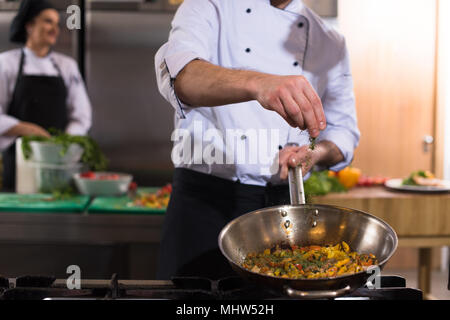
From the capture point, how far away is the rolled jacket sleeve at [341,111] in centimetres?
122

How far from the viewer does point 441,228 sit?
1.91 m

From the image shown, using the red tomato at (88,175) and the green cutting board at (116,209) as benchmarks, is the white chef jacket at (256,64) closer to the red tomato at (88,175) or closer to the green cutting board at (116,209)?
the green cutting board at (116,209)

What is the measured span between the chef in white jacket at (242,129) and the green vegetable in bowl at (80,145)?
752 millimetres

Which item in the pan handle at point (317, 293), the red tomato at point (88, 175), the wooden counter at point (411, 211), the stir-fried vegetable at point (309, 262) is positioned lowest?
the wooden counter at point (411, 211)

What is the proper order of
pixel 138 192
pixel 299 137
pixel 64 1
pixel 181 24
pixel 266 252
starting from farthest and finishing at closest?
pixel 138 192 → pixel 64 1 → pixel 299 137 → pixel 181 24 → pixel 266 252

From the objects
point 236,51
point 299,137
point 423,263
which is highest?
point 236,51

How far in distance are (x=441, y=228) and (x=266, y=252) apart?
1.23 m

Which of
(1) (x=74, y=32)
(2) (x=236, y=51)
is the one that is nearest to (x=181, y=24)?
(2) (x=236, y=51)

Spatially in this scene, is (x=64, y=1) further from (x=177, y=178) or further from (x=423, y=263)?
(x=423, y=263)

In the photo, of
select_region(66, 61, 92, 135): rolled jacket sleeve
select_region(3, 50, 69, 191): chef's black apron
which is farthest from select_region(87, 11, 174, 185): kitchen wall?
select_region(3, 50, 69, 191): chef's black apron

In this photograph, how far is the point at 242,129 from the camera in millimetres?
1171

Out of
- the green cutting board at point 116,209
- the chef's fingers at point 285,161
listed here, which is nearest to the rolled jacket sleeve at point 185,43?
the chef's fingers at point 285,161

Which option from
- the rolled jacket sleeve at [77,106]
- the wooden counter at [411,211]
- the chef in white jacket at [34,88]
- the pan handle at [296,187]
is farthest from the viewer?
the rolled jacket sleeve at [77,106]

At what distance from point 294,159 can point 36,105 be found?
125 cm
